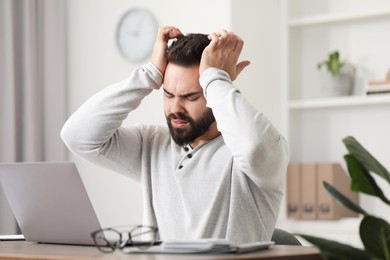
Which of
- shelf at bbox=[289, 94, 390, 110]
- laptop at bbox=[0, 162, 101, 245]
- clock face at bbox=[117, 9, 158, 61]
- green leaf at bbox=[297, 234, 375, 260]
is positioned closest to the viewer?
green leaf at bbox=[297, 234, 375, 260]

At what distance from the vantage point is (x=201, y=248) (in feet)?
5.33

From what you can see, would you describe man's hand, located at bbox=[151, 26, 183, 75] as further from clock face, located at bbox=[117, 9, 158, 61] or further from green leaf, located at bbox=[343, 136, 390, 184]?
clock face, located at bbox=[117, 9, 158, 61]

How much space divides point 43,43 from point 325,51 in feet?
5.26

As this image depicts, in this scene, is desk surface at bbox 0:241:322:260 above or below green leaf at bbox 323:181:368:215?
below

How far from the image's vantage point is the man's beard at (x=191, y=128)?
7.43 feet

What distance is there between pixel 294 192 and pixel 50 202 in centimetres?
236

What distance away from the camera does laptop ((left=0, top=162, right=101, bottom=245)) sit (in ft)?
6.36

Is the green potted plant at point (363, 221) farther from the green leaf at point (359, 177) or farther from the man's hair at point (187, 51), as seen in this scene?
the man's hair at point (187, 51)

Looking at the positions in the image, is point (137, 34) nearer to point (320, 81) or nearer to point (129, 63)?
point (129, 63)

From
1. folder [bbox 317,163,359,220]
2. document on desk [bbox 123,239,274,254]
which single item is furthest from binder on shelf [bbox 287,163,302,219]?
document on desk [bbox 123,239,274,254]

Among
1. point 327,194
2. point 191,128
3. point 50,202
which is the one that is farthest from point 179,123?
point 327,194

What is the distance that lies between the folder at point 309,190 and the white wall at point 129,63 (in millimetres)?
347

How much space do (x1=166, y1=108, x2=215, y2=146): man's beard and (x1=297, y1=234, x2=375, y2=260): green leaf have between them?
2.53 feet

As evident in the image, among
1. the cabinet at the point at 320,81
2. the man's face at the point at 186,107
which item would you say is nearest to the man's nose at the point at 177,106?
the man's face at the point at 186,107
